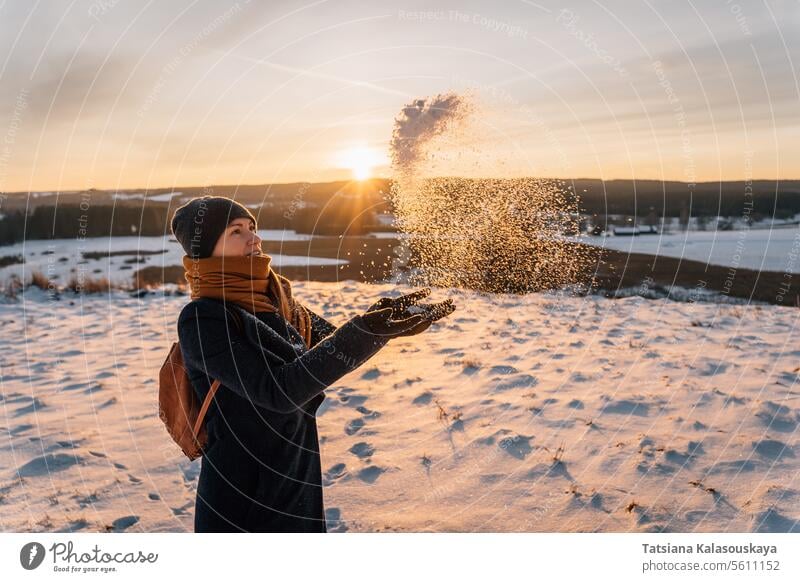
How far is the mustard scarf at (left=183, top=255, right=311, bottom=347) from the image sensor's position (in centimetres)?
211

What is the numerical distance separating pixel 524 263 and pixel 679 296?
6.53 m

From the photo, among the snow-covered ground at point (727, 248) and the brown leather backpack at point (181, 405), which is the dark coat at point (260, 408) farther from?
the snow-covered ground at point (727, 248)

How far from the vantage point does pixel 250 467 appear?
2.19m

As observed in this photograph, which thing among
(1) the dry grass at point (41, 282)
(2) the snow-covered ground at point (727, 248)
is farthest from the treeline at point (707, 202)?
(1) the dry grass at point (41, 282)

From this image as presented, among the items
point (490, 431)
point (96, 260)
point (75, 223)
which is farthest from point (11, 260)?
point (490, 431)

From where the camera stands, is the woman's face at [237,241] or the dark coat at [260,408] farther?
the woman's face at [237,241]

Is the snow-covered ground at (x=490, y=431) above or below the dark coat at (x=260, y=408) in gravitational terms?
below

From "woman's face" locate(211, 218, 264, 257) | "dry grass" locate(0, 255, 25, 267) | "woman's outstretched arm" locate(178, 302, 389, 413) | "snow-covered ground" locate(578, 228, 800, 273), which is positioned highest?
"snow-covered ground" locate(578, 228, 800, 273)

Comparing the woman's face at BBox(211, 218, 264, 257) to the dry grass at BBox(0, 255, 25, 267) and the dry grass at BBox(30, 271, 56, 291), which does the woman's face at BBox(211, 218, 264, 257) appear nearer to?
the dry grass at BBox(30, 271, 56, 291)

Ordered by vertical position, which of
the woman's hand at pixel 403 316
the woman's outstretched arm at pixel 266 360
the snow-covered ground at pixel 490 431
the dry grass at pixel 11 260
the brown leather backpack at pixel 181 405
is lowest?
the snow-covered ground at pixel 490 431

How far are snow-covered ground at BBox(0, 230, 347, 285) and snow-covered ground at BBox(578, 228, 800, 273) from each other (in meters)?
6.94

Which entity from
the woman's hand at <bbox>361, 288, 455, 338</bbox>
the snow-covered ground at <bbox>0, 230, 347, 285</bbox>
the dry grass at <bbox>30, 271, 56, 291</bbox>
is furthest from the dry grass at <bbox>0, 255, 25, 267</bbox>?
the woman's hand at <bbox>361, 288, 455, 338</bbox>

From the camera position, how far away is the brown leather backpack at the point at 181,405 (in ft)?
7.11

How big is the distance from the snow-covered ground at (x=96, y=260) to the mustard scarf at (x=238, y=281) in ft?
24.6
